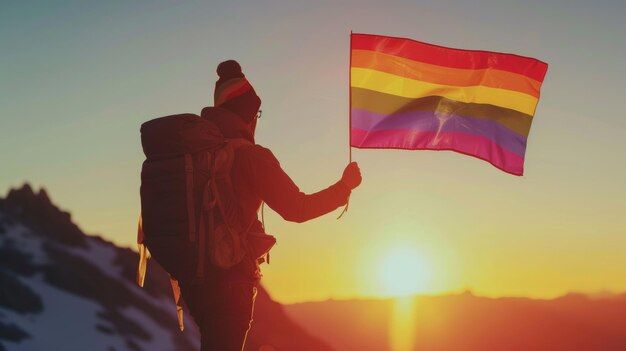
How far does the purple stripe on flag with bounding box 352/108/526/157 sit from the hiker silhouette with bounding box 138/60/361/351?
13.0 ft

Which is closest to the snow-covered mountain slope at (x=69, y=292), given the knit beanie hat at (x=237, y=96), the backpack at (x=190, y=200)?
the knit beanie hat at (x=237, y=96)

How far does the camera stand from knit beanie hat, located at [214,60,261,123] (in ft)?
21.9

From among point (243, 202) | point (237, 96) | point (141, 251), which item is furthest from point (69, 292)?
point (243, 202)

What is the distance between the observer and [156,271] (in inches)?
3440

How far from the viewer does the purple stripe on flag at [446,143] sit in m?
10.3

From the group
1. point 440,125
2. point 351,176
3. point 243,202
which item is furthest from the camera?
point 440,125

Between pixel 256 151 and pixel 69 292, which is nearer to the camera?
pixel 256 151

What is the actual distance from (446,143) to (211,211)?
17.8 ft

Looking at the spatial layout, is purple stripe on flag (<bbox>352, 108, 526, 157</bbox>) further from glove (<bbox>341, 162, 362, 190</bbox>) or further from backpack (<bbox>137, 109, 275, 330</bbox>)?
backpack (<bbox>137, 109, 275, 330</bbox>)

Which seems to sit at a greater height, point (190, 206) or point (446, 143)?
point (446, 143)

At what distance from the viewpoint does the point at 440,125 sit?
1090 centimetres

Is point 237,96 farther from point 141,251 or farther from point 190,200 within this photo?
point 141,251

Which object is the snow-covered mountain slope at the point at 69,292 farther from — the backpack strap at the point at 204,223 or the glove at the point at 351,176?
the backpack strap at the point at 204,223

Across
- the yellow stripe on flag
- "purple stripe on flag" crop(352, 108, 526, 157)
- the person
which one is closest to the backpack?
the person
